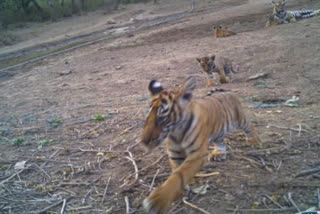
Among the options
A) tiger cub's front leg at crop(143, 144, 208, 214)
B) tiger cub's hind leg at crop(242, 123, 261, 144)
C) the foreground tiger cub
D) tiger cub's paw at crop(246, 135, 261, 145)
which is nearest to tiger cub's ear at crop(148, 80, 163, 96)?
the foreground tiger cub

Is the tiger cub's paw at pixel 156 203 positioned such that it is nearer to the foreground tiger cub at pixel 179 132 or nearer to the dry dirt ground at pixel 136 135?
the foreground tiger cub at pixel 179 132

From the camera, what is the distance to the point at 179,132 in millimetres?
3369

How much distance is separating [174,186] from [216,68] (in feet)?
20.2

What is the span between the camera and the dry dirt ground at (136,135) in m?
3.75

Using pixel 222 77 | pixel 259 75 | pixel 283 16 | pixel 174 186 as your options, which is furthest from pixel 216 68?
pixel 283 16

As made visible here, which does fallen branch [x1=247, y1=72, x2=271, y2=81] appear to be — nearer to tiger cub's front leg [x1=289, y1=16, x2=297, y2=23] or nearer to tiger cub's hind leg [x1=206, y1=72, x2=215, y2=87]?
tiger cub's hind leg [x1=206, y1=72, x2=215, y2=87]

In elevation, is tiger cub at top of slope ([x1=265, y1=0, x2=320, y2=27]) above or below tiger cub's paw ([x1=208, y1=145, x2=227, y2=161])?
above

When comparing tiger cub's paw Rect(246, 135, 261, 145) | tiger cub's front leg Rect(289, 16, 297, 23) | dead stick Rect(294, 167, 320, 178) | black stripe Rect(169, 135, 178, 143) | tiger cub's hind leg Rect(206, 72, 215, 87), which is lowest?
tiger cub's hind leg Rect(206, 72, 215, 87)

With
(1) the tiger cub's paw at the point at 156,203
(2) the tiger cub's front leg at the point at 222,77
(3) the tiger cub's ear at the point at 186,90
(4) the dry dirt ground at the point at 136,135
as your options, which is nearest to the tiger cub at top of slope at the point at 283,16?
(4) the dry dirt ground at the point at 136,135

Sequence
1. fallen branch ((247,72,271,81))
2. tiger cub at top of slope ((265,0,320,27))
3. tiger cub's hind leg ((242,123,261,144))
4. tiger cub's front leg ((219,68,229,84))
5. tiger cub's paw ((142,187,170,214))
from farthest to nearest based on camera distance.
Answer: tiger cub at top of slope ((265,0,320,27)) < tiger cub's front leg ((219,68,229,84)) < fallen branch ((247,72,271,81)) < tiger cub's hind leg ((242,123,261,144)) < tiger cub's paw ((142,187,170,214))

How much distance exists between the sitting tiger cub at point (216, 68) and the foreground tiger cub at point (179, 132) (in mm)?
4854

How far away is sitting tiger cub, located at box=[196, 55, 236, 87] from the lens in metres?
8.71

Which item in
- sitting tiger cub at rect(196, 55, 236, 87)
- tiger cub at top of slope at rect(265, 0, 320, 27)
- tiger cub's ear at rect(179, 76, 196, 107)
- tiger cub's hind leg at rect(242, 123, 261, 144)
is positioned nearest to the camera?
tiger cub's ear at rect(179, 76, 196, 107)

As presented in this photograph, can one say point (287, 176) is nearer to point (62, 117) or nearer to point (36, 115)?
point (62, 117)
